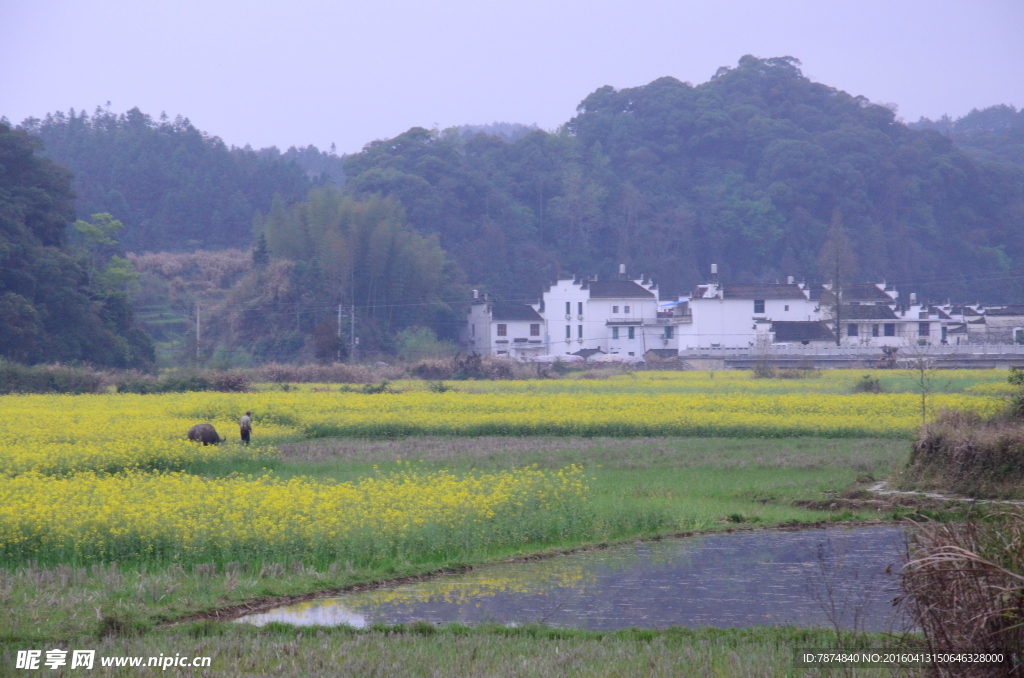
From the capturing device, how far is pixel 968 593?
4.64 m

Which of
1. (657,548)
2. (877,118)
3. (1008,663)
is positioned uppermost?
(877,118)

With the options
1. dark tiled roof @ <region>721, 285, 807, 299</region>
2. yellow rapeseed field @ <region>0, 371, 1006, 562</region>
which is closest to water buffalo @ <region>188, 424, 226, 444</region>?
yellow rapeseed field @ <region>0, 371, 1006, 562</region>

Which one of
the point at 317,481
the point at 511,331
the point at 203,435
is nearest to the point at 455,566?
the point at 317,481

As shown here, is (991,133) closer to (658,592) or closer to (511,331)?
(511,331)

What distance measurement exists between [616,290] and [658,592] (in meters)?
60.9

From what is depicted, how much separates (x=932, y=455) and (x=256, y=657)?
12632 mm

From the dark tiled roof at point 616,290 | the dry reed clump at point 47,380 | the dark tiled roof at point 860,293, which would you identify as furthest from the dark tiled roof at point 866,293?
the dry reed clump at point 47,380

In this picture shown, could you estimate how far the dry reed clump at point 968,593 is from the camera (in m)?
4.50

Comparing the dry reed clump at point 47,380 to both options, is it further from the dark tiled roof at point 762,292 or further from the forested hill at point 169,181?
the forested hill at point 169,181

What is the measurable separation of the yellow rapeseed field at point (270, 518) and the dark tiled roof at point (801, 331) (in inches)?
1938

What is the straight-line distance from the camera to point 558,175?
9325 cm

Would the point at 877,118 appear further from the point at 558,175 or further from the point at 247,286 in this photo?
the point at 247,286

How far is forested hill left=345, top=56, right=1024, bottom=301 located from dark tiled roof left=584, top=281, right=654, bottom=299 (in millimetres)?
14761

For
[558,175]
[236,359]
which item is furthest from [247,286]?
[558,175]
